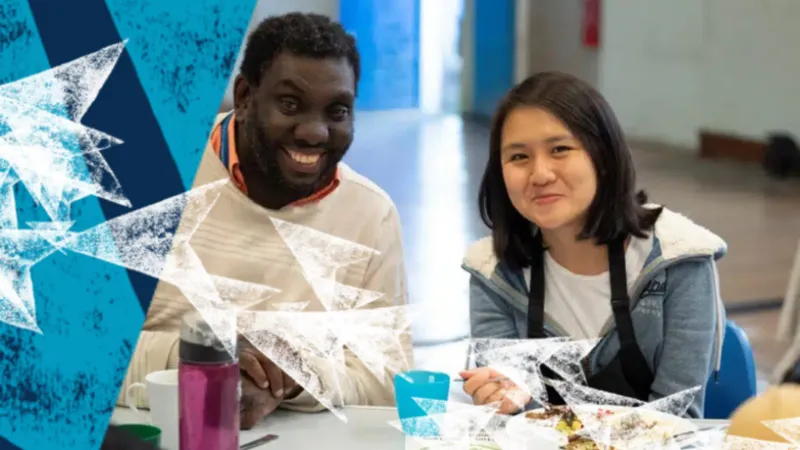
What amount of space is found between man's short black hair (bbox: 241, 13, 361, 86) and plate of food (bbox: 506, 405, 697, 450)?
0.51 meters

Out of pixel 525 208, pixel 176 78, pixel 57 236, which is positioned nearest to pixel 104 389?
pixel 57 236

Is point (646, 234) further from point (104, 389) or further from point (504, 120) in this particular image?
point (104, 389)

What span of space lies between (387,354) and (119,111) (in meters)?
0.48

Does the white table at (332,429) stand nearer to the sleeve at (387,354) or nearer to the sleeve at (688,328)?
the sleeve at (387,354)

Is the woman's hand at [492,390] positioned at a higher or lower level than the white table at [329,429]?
higher

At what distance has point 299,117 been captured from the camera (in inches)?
51.4

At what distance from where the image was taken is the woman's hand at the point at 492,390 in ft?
3.97

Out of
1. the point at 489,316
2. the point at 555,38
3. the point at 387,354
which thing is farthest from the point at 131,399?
the point at 555,38

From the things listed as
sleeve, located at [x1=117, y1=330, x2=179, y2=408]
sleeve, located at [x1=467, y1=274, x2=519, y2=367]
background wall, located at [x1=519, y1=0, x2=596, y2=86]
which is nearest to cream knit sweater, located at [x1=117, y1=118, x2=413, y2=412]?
sleeve, located at [x1=117, y1=330, x2=179, y2=408]

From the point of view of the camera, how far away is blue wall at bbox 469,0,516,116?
525cm

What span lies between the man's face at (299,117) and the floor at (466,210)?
0.42 metres

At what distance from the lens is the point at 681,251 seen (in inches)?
56.3
